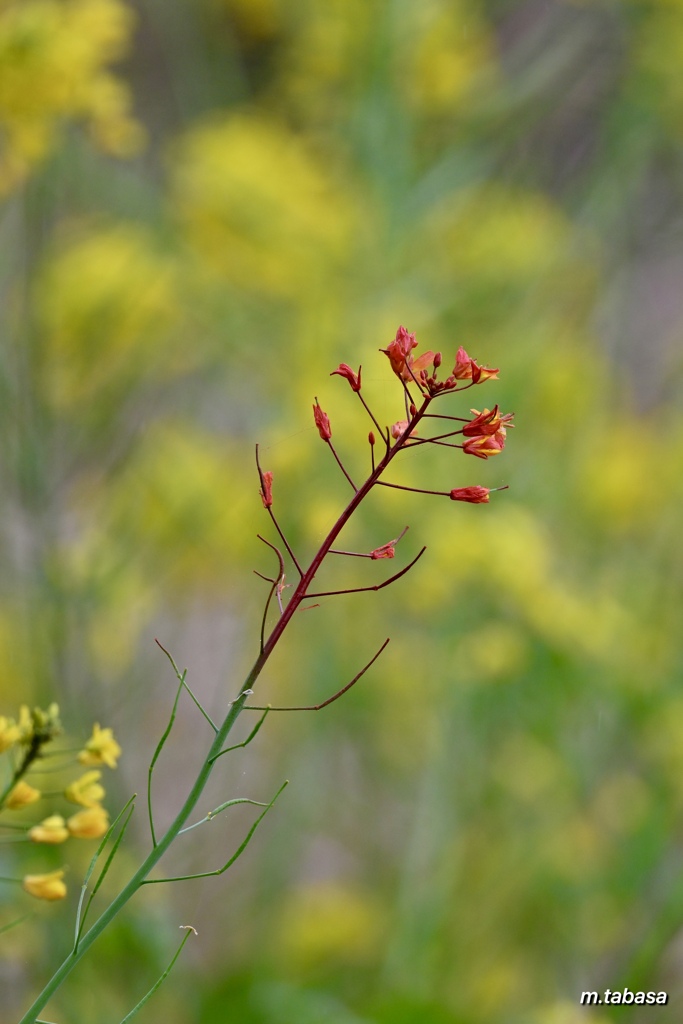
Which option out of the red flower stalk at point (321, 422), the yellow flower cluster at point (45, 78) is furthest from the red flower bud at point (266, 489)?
the yellow flower cluster at point (45, 78)

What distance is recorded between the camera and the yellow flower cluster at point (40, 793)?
21 cm

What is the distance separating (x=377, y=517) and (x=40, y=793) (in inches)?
19.4

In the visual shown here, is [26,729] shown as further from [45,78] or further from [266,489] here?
[45,78]

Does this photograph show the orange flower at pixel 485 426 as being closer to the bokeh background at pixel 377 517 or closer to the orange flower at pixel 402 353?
the orange flower at pixel 402 353

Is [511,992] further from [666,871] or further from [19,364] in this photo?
[19,364]

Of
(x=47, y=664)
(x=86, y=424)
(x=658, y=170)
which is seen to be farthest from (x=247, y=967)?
(x=658, y=170)

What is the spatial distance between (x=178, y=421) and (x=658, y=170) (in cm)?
73

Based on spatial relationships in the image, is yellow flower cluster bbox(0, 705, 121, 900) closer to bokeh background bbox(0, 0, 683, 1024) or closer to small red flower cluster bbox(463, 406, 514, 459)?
small red flower cluster bbox(463, 406, 514, 459)

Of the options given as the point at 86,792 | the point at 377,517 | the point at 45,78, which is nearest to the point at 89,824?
the point at 86,792

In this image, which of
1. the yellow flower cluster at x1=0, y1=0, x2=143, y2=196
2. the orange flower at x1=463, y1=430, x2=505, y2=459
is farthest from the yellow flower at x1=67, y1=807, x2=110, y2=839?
the yellow flower cluster at x1=0, y1=0, x2=143, y2=196

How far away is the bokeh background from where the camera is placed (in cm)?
60

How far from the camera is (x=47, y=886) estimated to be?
21 cm

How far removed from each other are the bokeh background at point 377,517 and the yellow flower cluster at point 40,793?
0.93ft

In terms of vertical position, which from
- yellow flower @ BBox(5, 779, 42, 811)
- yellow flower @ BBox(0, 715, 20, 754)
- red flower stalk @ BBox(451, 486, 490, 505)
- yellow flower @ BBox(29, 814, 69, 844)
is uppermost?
red flower stalk @ BBox(451, 486, 490, 505)
